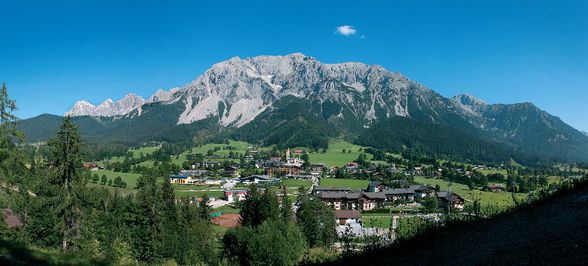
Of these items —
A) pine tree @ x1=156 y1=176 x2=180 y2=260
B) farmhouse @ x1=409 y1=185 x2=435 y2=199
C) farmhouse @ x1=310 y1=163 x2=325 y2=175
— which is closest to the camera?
pine tree @ x1=156 y1=176 x2=180 y2=260

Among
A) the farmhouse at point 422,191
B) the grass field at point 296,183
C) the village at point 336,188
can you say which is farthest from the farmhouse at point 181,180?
the farmhouse at point 422,191

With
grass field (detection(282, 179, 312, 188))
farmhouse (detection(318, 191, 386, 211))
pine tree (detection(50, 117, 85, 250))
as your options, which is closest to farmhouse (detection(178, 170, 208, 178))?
grass field (detection(282, 179, 312, 188))

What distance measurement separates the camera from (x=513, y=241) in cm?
857

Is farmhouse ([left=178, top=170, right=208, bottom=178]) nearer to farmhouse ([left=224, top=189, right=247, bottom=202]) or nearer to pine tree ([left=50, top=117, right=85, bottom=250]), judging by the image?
farmhouse ([left=224, top=189, right=247, bottom=202])

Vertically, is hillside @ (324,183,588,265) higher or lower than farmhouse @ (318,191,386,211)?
higher

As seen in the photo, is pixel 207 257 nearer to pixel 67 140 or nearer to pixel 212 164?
pixel 67 140

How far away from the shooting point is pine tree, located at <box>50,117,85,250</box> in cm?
2717

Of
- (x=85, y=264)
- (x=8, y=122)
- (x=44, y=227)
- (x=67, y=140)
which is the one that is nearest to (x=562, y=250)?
(x=85, y=264)

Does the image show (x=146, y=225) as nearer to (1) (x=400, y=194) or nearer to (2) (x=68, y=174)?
(2) (x=68, y=174)

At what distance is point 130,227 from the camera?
48.4 metres

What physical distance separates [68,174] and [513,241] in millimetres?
28039

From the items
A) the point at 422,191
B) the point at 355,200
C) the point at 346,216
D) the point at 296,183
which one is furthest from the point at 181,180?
Result: the point at 422,191

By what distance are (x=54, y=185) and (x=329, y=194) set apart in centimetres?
8792

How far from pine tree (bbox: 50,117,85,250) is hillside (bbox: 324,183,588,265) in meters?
24.1
